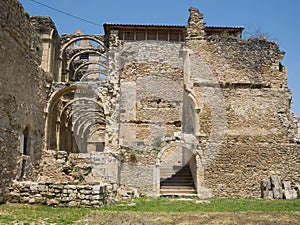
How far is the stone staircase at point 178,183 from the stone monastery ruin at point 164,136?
0.06 metres

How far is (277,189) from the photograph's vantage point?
15.4m

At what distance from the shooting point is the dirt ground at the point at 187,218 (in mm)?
7734

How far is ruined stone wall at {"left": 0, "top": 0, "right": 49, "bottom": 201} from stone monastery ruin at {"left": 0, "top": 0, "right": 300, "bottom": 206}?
0.04 m

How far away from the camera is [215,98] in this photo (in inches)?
688

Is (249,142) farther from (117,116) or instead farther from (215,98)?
(117,116)

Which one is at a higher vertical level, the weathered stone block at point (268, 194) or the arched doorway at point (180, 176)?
the arched doorway at point (180, 176)

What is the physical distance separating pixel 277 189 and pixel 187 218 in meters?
8.73

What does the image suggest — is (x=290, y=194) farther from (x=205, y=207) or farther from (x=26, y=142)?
(x=26, y=142)

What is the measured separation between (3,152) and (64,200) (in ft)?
8.59

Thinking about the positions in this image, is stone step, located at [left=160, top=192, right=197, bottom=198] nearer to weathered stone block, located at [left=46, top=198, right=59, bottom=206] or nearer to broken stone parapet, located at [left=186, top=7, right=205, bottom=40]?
weathered stone block, located at [left=46, top=198, right=59, bottom=206]

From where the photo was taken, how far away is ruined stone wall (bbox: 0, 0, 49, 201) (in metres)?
10.5

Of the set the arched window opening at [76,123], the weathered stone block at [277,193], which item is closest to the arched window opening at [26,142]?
the arched window opening at [76,123]

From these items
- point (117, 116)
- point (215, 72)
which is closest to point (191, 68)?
point (215, 72)

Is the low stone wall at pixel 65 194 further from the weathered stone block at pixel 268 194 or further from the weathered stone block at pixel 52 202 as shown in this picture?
the weathered stone block at pixel 268 194
